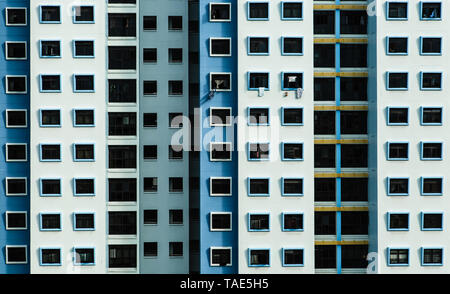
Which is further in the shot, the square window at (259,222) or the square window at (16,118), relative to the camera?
the square window at (16,118)

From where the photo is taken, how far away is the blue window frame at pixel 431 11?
28969 mm

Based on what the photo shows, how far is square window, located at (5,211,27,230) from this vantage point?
1195 inches

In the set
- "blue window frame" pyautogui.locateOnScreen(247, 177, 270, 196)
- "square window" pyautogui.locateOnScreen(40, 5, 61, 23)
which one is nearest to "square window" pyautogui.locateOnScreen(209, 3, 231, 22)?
"square window" pyautogui.locateOnScreen(40, 5, 61, 23)

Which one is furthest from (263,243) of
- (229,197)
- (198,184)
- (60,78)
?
(60,78)

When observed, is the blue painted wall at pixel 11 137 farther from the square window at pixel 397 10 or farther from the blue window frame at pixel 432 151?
the blue window frame at pixel 432 151

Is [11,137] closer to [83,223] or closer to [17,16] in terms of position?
[83,223]

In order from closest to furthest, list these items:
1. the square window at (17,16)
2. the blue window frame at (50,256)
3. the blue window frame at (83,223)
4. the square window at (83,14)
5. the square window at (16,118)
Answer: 1. the blue window frame at (50,256)
2. the blue window frame at (83,223)
3. the square window at (83,14)
4. the square window at (16,118)
5. the square window at (17,16)

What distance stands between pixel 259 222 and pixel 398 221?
32.7 ft

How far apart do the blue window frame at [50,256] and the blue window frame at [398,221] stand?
23.8 metres

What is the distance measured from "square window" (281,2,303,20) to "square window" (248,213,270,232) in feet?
47.2

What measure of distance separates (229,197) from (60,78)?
49.1 feet

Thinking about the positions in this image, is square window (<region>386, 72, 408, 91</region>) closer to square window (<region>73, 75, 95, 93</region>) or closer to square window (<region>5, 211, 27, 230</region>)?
square window (<region>73, 75, 95, 93</region>)

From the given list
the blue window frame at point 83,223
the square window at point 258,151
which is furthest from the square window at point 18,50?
the square window at point 258,151

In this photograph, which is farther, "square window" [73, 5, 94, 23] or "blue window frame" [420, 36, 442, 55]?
"square window" [73, 5, 94, 23]
